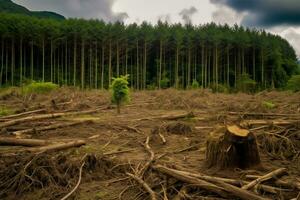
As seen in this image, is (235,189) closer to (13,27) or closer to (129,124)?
(129,124)

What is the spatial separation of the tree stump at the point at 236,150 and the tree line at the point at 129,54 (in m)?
43.2

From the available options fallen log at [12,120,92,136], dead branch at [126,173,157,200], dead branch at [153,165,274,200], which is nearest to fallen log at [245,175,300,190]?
dead branch at [153,165,274,200]

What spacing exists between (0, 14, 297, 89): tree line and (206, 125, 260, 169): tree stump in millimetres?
43229

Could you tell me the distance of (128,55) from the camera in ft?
191

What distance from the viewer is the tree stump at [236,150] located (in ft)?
23.6

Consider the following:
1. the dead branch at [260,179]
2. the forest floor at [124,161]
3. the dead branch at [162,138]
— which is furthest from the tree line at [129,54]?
the dead branch at [260,179]

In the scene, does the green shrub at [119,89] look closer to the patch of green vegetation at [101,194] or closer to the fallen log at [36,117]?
the fallen log at [36,117]

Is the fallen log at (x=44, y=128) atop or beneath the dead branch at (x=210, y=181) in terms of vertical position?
atop

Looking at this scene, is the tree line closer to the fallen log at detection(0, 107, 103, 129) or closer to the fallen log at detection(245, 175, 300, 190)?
the fallen log at detection(0, 107, 103, 129)

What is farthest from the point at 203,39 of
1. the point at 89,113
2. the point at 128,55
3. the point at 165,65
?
the point at 89,113

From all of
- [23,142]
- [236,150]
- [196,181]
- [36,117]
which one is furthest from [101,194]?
[36,117]

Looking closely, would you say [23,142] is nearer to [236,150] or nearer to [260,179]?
[236,150]

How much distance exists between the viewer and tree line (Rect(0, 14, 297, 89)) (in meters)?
51.7

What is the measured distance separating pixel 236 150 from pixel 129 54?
2038 inches
